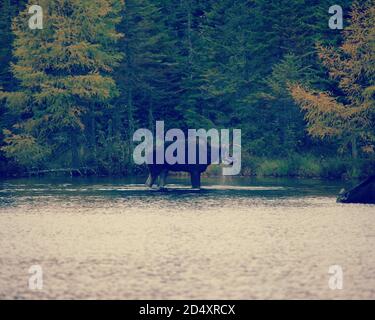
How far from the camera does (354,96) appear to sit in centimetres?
5006

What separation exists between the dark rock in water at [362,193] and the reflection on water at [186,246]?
528 millimetres

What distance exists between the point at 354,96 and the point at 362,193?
72.5 ft

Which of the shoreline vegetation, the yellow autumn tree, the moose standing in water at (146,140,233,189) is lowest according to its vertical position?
the shoreline vegetation

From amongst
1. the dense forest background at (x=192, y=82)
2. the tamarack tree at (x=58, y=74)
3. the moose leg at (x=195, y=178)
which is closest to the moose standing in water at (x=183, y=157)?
the moose leg at (x=195, y=178)

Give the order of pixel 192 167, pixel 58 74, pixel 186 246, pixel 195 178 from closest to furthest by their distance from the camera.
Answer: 1. pixel 186 246
2. pixel 192 167
3. pixel 195 178
4. pixel 58 74

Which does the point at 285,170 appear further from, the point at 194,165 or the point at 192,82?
the point at 194,165

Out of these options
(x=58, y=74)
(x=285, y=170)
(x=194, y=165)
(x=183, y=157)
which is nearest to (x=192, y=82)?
(x=58, y=74)

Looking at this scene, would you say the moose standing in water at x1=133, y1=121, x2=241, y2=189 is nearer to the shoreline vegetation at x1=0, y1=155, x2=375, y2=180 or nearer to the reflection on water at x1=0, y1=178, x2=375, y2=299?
the reflection on water at x1=0, y1=178, x2=375, y2=299

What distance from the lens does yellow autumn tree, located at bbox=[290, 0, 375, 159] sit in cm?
4847

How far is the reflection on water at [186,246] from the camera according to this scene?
13086mm

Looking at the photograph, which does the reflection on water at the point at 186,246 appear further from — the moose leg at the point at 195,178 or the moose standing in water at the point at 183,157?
the moose leg at the point at 195,178

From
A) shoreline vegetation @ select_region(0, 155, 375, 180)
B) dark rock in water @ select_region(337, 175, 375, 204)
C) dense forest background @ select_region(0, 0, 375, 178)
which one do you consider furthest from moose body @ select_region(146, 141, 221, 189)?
dense forest background @ select_region(0, 0, 375, 178)

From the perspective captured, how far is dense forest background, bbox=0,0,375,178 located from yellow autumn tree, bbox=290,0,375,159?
0.28 ft
